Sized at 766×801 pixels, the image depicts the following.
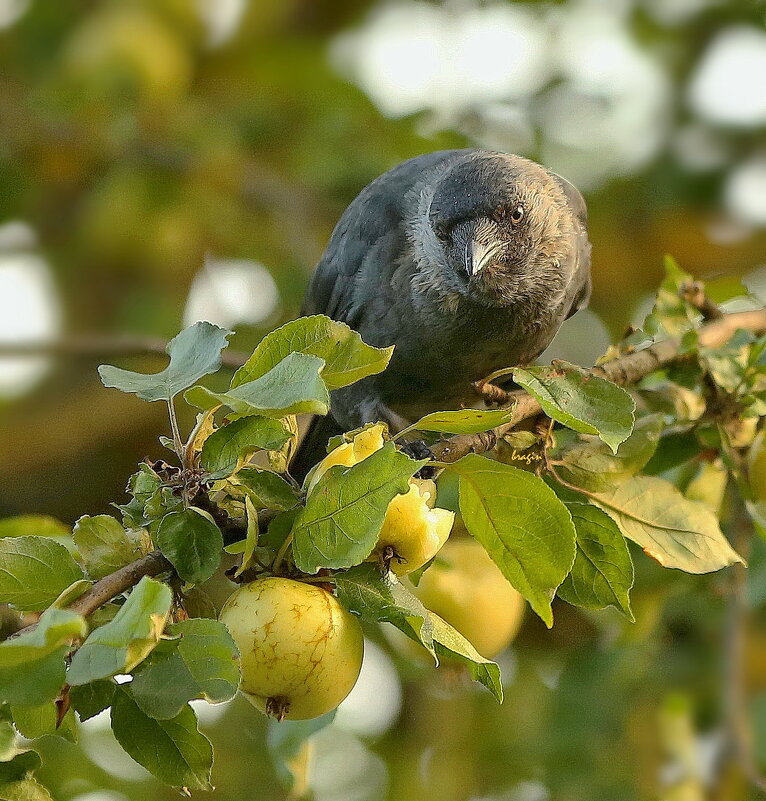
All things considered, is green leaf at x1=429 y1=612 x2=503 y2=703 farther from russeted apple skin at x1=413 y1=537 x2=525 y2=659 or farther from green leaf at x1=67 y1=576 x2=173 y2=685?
russeted apple skin at x1=413 y1=537 x2=525 y2=659

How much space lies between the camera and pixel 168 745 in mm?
1566

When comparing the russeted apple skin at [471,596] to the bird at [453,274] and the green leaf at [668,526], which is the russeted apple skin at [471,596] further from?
the bird at [453,274]

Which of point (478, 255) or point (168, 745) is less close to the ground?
point (168, 745)

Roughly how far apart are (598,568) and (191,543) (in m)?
0.82

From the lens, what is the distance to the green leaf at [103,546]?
158cm

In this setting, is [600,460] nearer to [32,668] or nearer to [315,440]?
[32,668]

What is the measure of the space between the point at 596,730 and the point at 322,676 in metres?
2.30

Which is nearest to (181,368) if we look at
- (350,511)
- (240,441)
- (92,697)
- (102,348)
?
(240,441)

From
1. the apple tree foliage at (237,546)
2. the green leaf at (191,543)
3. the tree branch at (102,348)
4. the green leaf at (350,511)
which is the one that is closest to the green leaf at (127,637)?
the apple tree foliage at (237,546)

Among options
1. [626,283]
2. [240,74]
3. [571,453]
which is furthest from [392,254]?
[240,74]

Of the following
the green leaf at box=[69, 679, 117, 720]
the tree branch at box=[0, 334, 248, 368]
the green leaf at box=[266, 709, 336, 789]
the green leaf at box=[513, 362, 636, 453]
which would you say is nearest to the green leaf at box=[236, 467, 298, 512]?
the green leaf at box=[69, 679, 117, 720]

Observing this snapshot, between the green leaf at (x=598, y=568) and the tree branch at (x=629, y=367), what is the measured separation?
258mm

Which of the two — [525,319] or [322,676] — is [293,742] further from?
[525,319]

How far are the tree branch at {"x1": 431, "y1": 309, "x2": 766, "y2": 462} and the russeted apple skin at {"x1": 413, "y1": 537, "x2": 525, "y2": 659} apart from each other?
16.3 inches
